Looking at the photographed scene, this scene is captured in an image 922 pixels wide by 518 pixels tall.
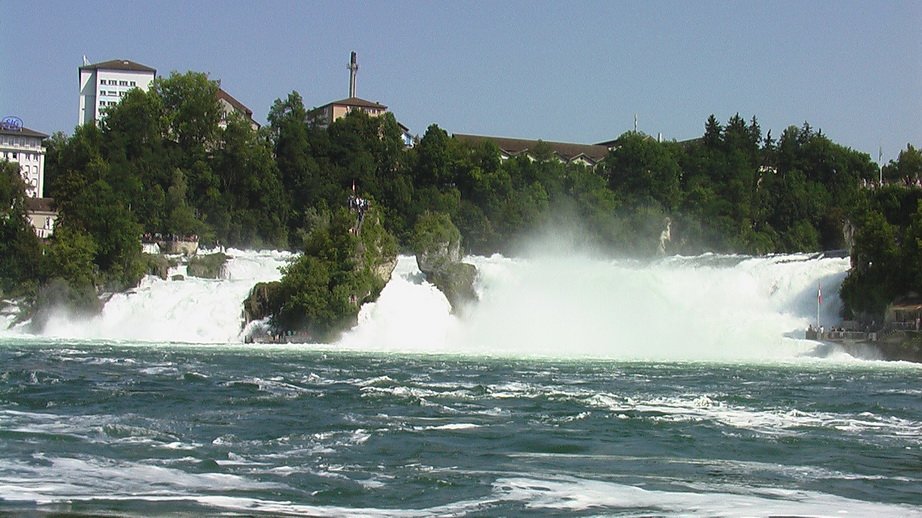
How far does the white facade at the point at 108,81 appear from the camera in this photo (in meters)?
134

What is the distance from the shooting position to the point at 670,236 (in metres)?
97.0

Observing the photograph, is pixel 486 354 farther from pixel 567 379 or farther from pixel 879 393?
pixel 879 393

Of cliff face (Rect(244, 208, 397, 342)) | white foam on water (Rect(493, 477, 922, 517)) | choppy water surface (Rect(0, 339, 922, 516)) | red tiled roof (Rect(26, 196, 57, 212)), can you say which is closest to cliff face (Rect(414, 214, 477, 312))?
cliff face (Rect(244, 208, 397, 342))

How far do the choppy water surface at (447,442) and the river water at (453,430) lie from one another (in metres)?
0.07

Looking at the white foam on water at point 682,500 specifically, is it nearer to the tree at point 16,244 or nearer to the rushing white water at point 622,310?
the rushing white water at point 622,310

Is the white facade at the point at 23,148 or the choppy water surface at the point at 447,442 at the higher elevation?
the white facade at the point at 23,148

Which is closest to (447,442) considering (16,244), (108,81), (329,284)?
(329,284)

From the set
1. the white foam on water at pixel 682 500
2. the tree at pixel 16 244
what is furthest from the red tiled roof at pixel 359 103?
the white foam on water at pixel 682 500

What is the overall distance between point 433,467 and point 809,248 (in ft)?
270

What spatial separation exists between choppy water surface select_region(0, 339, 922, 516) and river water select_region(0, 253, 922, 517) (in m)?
0.07

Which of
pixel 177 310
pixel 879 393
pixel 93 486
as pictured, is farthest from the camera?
pixel 177 310

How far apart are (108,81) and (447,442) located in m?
121

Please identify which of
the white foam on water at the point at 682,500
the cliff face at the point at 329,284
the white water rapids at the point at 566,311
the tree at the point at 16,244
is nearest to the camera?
the white foam on water at the point at 682,500

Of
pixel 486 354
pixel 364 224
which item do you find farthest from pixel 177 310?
pixel 486 354
